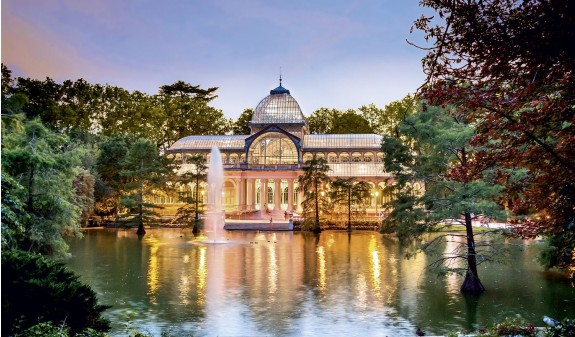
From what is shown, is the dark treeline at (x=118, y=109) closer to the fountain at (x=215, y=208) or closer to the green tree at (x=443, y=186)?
the fountain at (x=215, y=208)

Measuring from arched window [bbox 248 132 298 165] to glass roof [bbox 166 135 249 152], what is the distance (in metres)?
2.40

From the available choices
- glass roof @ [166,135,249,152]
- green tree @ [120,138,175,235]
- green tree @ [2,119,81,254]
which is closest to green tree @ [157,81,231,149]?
glass roof @ [166,135,249,152]

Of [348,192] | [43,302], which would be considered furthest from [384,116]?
[43,302]

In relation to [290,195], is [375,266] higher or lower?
lower

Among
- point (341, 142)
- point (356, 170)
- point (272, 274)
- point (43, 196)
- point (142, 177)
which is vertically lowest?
point (272, 274)

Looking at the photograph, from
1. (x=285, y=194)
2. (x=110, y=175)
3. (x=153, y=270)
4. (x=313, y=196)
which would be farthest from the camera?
(x=285, y=194)

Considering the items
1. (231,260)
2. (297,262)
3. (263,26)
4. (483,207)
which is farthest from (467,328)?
(231,260)

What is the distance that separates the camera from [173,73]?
2783 inches

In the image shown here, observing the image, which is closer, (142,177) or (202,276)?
(202,276)

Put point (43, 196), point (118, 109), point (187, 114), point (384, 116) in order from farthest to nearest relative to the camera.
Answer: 1. point (187, 114)
2. point (384, 116)
3. point (118, 109)
4. point (43, 196)

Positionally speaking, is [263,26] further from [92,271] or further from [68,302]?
[92,271]

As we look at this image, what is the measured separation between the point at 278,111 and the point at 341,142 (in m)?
7.02

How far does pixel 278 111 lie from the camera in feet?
184

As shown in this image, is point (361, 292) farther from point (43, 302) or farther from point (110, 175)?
point (110, 175)
